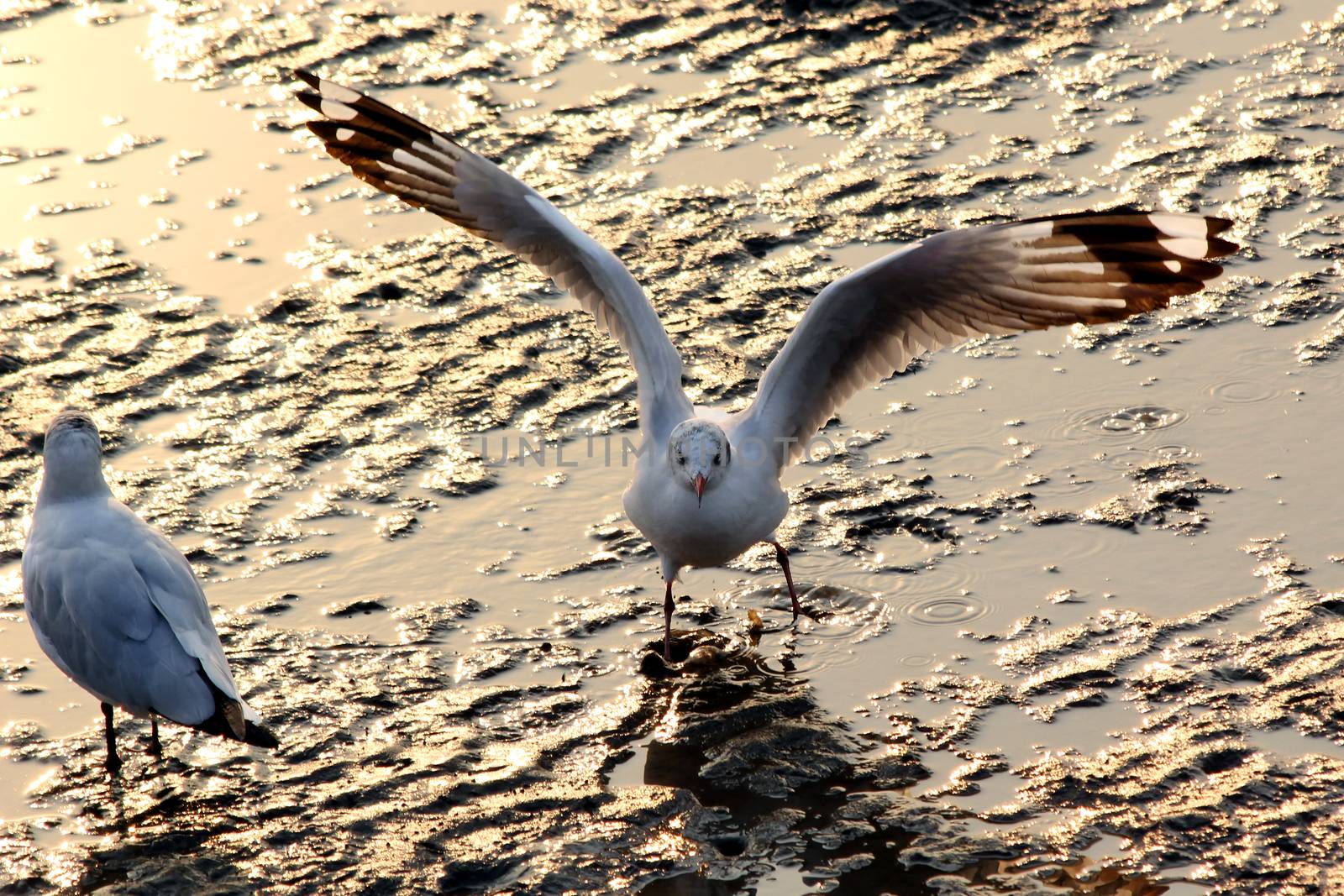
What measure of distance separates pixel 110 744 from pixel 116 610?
48cm

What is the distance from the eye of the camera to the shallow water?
16.9 feet

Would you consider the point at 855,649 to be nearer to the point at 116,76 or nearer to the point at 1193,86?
the point at 1193,86

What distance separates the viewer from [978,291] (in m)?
6.17

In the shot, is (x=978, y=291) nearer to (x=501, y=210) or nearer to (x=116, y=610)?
(x=501, y=210)

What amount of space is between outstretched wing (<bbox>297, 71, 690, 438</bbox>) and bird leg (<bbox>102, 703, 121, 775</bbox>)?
2248 millimetres

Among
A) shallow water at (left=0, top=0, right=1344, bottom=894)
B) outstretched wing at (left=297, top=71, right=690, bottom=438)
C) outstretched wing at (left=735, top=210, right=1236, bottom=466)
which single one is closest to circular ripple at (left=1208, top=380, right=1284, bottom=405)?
shallow water at (left=0, top=0, right=1344, bottom=894)

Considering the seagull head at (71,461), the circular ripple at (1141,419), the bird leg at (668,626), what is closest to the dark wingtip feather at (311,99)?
the seagull head at (71,461)

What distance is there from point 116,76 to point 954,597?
679cm

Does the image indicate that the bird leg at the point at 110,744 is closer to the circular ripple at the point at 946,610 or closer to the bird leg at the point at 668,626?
the bird leg at the point at 668,626

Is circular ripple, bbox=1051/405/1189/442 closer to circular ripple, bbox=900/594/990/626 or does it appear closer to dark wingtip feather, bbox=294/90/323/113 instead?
circular ripple, bbox=900/594/990/626

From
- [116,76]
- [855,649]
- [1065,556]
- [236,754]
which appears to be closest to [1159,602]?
[1065,556]

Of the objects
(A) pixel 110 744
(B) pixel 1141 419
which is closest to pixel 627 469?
(B) pixel 1141 419

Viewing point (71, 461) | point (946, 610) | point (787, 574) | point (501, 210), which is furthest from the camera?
point (501, 210)

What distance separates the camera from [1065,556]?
21.2ft
